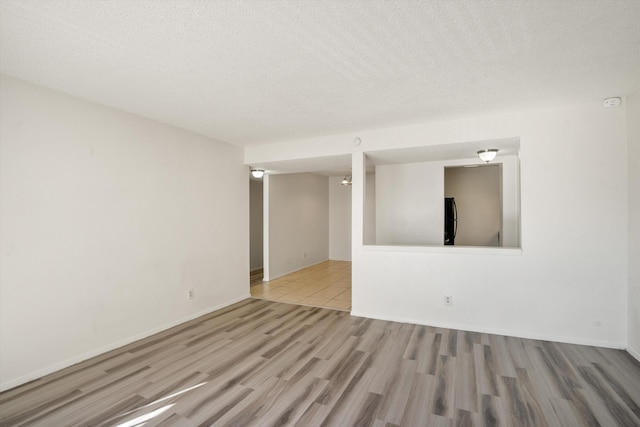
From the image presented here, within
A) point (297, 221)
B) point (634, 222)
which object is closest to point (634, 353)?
point (634, 222)

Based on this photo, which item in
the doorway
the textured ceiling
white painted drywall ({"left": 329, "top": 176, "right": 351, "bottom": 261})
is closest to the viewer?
the textured ceiling

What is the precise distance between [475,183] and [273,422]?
725 cm

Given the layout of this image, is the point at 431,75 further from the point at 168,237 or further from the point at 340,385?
the point at 168,237

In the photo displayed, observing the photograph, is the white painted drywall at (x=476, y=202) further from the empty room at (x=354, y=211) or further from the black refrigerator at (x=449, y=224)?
the empty room at (x=354, y=211)

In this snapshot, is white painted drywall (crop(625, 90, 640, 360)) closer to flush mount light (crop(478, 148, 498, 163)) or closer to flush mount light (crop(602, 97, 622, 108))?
flush mount light (crop(602, 97, 622, 108))

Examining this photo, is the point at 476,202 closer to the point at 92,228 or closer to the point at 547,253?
the point at 547,253

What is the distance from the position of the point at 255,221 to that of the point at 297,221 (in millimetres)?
1259

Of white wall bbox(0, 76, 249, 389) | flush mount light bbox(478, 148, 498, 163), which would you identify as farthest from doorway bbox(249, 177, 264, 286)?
flush mount light bbox(478, 148, 498, 163)

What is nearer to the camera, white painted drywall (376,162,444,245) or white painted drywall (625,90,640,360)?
white painted drywall (625,90,640,360)

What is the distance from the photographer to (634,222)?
2.87 meters

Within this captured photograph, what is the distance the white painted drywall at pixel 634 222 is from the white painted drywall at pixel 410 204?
2.42 metres

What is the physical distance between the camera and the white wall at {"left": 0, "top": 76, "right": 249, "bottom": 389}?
8.11 feet

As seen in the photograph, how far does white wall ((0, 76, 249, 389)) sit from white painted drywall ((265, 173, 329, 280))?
7.01 feet

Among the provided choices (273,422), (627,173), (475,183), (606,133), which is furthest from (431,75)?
(475,183)
